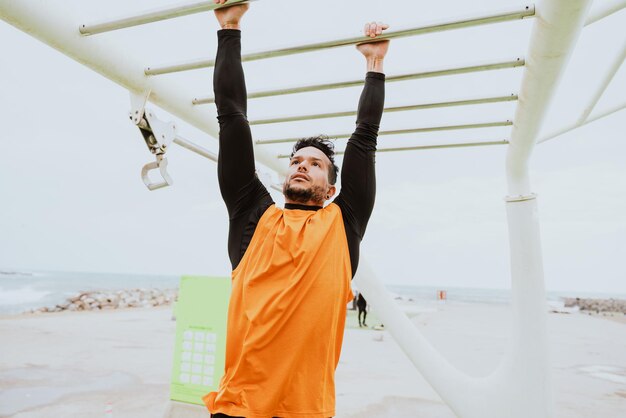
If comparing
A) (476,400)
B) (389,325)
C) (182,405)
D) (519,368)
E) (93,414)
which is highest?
(389,325)

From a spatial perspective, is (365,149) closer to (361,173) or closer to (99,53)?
(361,173)

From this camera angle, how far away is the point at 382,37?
4.31 ft

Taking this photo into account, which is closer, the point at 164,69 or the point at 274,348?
the point at 274,348

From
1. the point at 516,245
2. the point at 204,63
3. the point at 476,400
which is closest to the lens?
the point at 204,63

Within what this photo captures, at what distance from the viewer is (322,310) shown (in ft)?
3.85

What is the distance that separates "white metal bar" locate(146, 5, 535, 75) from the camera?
1.18m

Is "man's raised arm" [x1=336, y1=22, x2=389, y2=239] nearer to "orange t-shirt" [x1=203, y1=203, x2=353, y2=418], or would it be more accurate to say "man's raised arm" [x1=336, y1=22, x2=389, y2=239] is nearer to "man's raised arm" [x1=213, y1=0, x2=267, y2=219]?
"orange t-shirt" [x1=203, y1=203, x2=353, y2=418]

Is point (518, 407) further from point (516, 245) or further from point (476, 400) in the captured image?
point (516, 245)

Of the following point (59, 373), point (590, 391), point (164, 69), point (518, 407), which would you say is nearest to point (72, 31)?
point (164, 69)

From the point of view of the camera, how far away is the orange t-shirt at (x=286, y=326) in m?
1.14

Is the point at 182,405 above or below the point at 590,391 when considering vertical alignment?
above

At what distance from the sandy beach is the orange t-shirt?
130 inches

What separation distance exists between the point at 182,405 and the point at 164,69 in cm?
250

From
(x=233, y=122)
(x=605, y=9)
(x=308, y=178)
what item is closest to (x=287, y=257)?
(x=308, y=178)
